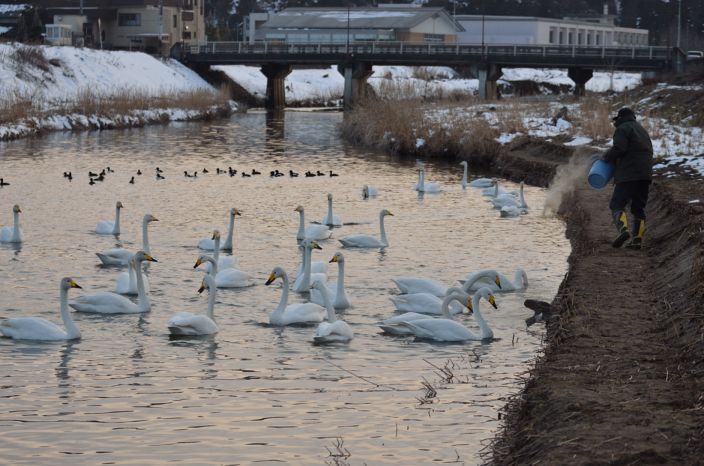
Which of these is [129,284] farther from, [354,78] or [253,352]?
[354,78]

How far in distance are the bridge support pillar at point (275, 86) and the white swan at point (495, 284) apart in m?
61.0

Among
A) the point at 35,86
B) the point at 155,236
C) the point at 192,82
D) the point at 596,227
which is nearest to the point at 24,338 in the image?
the point at 155,236

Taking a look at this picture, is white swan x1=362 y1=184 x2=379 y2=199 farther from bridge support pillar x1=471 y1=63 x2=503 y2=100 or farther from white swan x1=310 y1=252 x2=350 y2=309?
bridge support pillar x1=471 y1=63 x2=503 y2=100

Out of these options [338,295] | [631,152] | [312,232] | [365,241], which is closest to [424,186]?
[312,232]

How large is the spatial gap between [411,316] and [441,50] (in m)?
59.7

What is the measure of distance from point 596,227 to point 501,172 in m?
14.7

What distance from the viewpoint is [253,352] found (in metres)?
12.3

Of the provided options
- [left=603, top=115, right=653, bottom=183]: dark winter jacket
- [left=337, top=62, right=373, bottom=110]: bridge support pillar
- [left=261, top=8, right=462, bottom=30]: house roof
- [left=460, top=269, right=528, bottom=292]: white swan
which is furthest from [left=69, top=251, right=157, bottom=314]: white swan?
[left=261, top=8, right=462, bottom=30]: house roof

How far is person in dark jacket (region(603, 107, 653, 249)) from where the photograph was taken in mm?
15594

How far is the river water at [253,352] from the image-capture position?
935 cm

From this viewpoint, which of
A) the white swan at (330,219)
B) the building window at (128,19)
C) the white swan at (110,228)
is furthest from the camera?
the building window at (128,19)

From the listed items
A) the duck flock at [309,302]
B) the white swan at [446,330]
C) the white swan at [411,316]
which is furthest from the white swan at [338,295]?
the white swan at [446,330]

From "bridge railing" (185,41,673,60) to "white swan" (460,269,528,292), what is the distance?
4828 cm

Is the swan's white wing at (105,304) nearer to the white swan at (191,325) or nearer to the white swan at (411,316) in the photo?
the white swan at (191,325)
